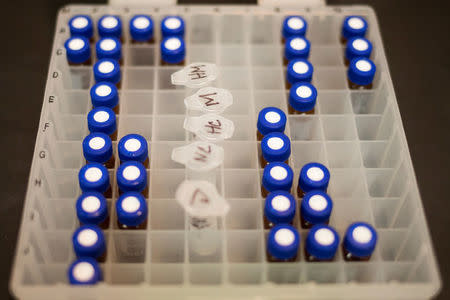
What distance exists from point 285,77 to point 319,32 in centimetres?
12

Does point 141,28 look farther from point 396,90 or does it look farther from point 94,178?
point 396,90

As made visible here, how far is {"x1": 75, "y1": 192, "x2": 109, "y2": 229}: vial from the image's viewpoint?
61cm

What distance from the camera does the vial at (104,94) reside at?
0.72 meters

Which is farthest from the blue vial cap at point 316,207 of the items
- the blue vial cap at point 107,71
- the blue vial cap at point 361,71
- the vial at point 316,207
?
the blue vial cap at point 107,71

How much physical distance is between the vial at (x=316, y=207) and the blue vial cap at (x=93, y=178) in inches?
9.3

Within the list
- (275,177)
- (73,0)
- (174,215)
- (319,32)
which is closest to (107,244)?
(174,215)

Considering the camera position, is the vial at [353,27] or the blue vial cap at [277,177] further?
the vial at [353,27]

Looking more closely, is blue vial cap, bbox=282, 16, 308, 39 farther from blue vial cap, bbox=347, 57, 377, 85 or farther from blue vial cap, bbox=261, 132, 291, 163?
blue vial cap, bbox=261, 132, 291, 163

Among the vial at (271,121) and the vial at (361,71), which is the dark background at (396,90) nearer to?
the vial at (361,71)

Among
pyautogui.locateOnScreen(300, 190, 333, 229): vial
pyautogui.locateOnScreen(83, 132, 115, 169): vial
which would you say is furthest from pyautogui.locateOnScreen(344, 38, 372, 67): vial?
pyautogui.locateOnScreen(83, 132, 115, 169): vial

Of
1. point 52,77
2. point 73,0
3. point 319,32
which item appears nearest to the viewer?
point 52,77

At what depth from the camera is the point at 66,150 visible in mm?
711

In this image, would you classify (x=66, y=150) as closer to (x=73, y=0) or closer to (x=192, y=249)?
(x=192, y=249)

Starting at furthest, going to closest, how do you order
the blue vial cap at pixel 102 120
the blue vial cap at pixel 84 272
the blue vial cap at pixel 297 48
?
the blue vial cap at pixel 297 48 → the blue vial cap at pixel 102 120 → the blue vial cap at pixel 84 272
